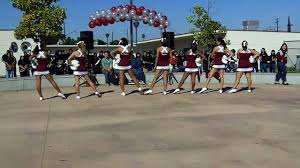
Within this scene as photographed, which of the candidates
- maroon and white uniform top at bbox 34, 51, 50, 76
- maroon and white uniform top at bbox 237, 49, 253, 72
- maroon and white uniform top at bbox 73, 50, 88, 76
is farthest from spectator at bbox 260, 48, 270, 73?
maroon and white uniform top at bbox 34, 51, 50, 76

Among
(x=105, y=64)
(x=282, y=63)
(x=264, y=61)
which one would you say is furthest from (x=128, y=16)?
(x=282, y=63)

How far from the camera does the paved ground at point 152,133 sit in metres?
6.19

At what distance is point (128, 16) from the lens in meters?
22.7

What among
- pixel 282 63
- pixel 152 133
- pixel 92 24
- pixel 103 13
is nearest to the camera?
pixel 152 133

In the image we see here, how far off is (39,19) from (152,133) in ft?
82.4

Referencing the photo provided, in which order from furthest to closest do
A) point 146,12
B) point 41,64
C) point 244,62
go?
point 146,12 → point 244,62 → point 41,64

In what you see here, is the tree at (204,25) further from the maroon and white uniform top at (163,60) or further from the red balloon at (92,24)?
the maroon and white uniform top at (163,60)

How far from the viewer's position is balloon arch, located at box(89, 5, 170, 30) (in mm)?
22609

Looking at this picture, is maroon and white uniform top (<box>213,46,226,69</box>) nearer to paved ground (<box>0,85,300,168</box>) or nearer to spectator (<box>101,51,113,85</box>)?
paved ground (<box>0,85,300,168</box>)

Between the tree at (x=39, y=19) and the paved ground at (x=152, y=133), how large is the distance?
63.1 feet

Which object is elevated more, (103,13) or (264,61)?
(103,13)

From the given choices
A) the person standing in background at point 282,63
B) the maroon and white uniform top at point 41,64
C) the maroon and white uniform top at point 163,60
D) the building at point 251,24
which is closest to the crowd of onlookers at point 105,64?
the person standing in background at point 282,63

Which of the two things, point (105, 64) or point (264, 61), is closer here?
point (105, 64)

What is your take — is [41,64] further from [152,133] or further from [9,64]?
[9,64]
